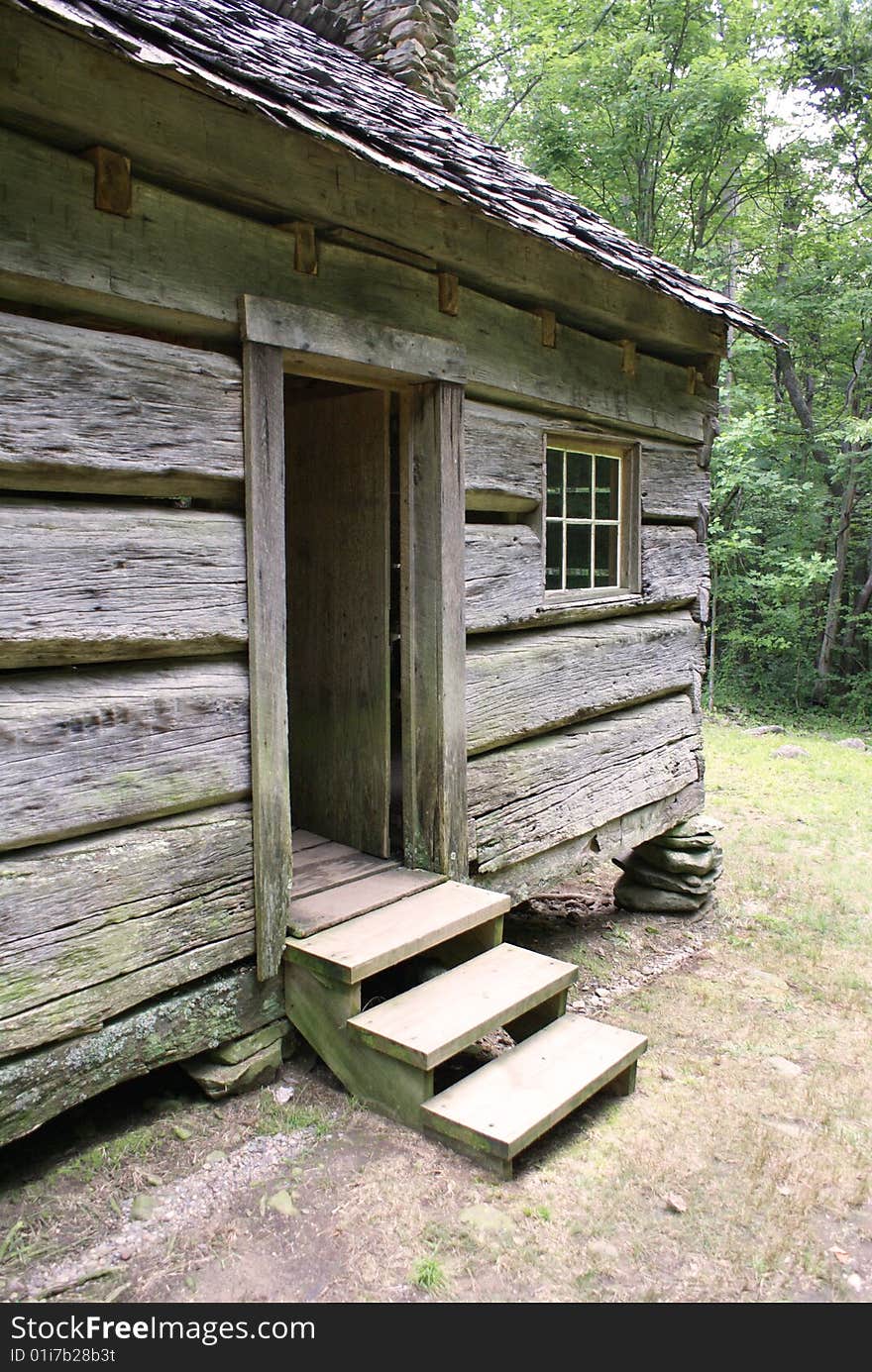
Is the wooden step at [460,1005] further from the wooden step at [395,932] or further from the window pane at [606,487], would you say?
the window pane at [606,487]

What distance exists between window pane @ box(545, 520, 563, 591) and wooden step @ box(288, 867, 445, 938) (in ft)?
5.51

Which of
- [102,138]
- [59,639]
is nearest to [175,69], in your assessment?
[102,138]

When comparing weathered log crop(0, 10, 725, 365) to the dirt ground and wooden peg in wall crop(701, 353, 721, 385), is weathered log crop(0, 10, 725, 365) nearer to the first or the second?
wooden peg in wall crop(701, 353, 721, 385)

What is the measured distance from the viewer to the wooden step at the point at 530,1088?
3088 millimetres

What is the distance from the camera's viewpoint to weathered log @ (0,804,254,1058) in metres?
2.76

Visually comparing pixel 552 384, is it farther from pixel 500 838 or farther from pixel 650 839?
pixel 650 839

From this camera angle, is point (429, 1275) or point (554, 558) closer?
point (429, 1275)

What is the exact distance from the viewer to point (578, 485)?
5230 mm

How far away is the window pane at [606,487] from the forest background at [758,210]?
8.41 meters

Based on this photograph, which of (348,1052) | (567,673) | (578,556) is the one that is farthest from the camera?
(578,556)

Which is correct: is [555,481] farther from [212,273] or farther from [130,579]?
[130,579]

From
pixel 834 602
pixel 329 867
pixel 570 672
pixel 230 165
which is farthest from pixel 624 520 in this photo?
pixel 834 602

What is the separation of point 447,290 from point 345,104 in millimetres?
772

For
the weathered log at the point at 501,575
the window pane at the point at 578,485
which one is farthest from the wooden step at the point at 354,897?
the window pane at the point at 578,485
